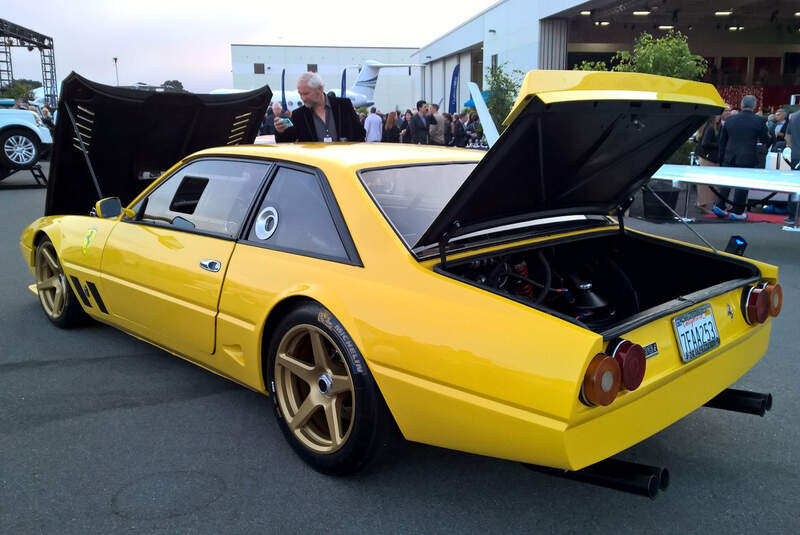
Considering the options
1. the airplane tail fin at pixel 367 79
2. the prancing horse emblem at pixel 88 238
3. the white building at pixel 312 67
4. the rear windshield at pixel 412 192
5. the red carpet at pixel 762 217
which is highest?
the white building at pixel 312 67

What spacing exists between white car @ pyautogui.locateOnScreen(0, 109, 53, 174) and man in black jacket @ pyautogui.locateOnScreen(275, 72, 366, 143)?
11.2m

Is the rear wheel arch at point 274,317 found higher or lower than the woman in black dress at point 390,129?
lower

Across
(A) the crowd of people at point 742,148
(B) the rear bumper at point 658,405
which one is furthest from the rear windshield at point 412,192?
(A) the crowd of people at point 742,148

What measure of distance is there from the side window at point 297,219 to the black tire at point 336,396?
0.94 ft

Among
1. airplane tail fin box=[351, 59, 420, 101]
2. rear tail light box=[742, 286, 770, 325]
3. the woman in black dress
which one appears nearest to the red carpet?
rear tail light box=[742, 286, 770, 325]

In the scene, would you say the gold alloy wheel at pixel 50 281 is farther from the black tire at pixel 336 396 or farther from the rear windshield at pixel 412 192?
the rear windshield at pixel 412 192

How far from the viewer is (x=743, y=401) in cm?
279

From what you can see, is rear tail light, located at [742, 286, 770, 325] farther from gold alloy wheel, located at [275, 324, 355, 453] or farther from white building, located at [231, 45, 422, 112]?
white building, located at [231, 45, 422, 112]

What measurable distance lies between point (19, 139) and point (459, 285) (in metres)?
15.2

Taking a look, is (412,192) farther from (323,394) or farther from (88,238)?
(88,238)

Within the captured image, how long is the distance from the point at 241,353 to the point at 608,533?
1724 millimetres

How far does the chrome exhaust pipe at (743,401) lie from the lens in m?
2.77

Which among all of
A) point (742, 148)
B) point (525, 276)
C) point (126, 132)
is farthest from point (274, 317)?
point (742, 148)

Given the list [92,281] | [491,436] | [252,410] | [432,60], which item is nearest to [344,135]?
[92,281]
